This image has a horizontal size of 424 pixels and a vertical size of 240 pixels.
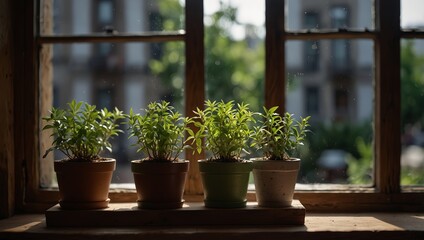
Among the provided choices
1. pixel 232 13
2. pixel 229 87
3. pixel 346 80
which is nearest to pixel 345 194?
pixel 346 80

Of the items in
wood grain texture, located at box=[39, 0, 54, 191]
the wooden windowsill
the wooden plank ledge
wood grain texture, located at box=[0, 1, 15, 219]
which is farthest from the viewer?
wood grain texture, located at box=[39, 0, 54, 191]

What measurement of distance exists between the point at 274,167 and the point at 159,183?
0.47 meters

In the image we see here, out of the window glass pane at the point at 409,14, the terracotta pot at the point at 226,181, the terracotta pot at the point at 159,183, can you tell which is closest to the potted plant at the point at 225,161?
the terracotta pot at the point at 226,181

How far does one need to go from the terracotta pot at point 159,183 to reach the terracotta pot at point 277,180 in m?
0.33

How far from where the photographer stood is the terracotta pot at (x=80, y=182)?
2240mm

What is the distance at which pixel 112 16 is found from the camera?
2.64 meters

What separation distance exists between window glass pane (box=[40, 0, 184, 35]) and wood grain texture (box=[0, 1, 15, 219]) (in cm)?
20

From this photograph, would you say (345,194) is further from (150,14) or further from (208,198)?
(150,14)

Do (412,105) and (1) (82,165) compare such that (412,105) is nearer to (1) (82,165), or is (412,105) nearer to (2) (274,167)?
(2) (274,167)

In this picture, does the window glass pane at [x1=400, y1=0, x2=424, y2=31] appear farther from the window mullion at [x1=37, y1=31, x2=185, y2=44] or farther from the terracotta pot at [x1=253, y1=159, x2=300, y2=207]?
the window mullion at [x1=37, y1=31, x2=185, y2=44]

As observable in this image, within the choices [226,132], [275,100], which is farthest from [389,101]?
[226,132]

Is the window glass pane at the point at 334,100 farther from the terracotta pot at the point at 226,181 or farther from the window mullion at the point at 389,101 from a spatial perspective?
the terracotta pot at the point at 226,181

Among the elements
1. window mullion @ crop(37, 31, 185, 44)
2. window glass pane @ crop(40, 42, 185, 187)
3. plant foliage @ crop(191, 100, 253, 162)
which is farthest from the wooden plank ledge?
window mullion @ crop(37, 31, 185, 44)

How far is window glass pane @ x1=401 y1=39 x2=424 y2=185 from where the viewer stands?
258 cm
